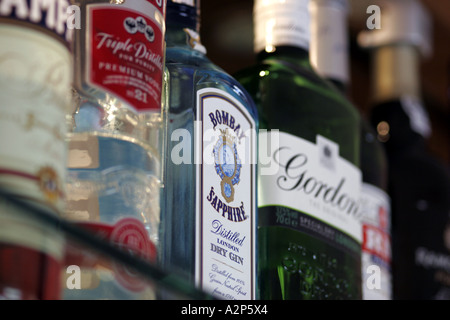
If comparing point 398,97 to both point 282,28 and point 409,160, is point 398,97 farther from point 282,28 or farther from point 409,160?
point 282,28

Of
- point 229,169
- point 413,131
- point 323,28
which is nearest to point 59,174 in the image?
point 229,169

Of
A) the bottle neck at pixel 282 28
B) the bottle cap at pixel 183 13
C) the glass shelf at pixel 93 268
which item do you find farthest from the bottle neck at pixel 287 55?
the glass shelf at pixel 93 268

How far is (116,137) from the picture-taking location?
558 mm

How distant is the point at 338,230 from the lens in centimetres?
78

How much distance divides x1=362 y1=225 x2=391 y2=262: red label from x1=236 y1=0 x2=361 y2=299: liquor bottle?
3.7 inches

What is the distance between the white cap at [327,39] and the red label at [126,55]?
443 millimetres

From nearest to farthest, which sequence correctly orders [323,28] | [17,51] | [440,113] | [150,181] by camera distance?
[17,51], [150,181], [323,28], [440,113]

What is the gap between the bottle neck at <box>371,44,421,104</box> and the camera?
1262 millimetres

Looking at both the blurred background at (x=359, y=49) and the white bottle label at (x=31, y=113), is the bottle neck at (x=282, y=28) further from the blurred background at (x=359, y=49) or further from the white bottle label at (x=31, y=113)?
the blurred background at (x=359, y=49)

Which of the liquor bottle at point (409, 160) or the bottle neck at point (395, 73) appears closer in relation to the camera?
the liquor bottle at point (409, 160)

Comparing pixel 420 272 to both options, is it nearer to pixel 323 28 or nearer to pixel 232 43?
pixel 323 28

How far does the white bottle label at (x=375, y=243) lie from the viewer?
903mm

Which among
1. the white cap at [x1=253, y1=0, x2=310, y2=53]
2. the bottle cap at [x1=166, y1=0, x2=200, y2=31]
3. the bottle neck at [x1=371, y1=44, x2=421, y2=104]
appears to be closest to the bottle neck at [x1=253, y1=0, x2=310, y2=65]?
the white cap at [x1=253, y1=0, x2=310, y2=53]

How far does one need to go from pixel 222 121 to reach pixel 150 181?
106mm
